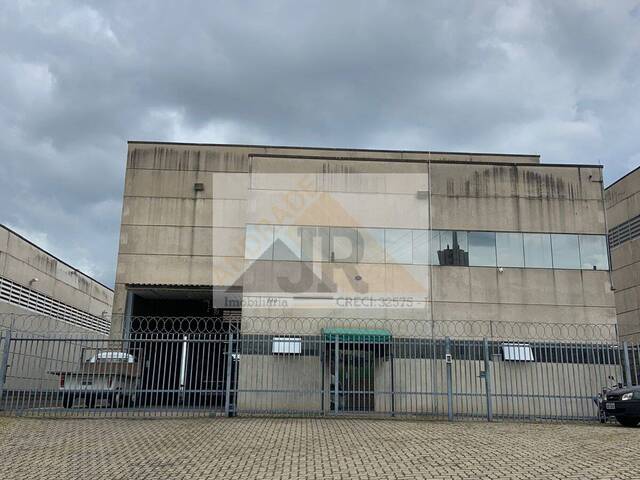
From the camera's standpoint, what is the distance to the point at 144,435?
10.7 metres

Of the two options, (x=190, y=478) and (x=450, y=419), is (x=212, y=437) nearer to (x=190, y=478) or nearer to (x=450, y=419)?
(x=190, y=478)

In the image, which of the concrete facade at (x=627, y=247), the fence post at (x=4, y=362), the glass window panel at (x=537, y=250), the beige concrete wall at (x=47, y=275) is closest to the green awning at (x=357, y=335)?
the glass window panel at (x=537, y=250)

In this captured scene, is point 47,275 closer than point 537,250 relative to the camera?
No

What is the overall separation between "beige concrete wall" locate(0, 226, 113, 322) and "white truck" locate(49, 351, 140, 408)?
11141 mm

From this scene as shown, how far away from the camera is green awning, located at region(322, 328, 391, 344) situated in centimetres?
1604

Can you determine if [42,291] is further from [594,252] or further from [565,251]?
[594,252]

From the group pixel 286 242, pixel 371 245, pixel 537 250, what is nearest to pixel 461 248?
pixel 537 250

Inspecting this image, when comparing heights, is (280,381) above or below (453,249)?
below

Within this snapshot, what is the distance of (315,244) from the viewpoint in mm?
18844

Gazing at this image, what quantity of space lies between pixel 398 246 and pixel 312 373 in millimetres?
5286

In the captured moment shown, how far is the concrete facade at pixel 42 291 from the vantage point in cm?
2341

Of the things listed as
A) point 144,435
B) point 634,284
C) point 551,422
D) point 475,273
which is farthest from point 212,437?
point 634,284

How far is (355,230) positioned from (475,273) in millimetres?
4325

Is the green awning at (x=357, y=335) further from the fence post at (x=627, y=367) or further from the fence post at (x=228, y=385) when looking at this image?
the fence post at (x=627, y=367)
